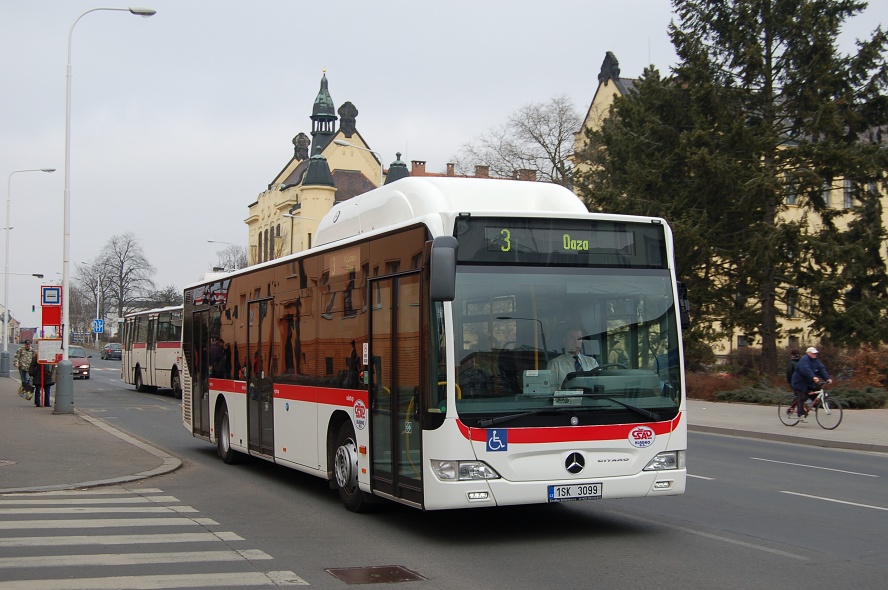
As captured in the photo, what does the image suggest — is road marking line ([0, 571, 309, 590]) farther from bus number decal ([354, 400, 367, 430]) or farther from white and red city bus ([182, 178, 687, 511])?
bus number decal ([354, 400, 367, 430])

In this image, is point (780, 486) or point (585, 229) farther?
point (780, 486)

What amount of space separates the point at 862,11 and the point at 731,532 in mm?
31430

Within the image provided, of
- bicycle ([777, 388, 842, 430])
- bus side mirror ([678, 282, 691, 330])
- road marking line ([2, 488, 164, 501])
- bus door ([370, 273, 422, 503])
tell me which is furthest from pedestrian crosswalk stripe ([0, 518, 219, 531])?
bicycle ([777, 388, 842, 430])

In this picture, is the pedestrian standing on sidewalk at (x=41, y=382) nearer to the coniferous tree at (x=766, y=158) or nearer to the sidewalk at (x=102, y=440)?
the sidewalk at (x=102, y=440)

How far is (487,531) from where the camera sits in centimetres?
979

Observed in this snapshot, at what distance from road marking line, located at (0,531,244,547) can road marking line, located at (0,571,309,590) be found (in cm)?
157

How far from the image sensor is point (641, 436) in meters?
9.31

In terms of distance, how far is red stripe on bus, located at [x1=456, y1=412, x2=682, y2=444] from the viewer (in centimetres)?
879

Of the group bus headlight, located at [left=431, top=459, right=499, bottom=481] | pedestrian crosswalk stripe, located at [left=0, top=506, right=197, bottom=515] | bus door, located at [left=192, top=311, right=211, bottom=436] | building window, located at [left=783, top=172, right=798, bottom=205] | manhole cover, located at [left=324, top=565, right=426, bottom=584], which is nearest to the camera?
manhole cover, located at [left=324, top=565, right=426, bottom=584]

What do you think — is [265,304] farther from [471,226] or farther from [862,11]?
[862,11]

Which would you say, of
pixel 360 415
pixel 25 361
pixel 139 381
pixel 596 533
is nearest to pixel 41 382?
pixel 25 361

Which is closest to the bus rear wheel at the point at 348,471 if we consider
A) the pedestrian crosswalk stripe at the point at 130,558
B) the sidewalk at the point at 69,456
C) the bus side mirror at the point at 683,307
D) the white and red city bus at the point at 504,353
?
the white and red city bus at the point at 504,353

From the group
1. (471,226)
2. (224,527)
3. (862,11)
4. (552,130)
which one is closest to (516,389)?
(471,226)

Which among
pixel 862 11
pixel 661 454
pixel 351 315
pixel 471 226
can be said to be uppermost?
pixel 862 11
